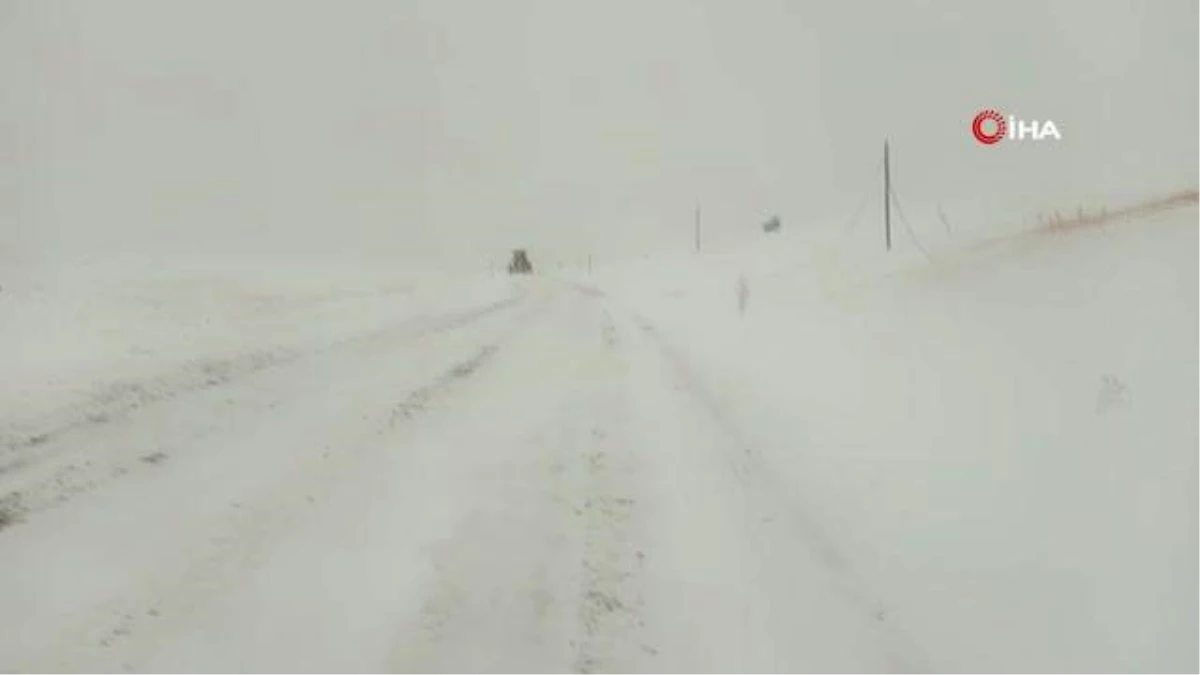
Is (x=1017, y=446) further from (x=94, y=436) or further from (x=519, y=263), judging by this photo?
(x=519, y=263)

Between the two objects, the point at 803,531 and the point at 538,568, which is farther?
→ the point at 803,531

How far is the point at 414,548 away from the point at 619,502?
1313 mm

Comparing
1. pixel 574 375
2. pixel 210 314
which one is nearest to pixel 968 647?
pixel 574 375

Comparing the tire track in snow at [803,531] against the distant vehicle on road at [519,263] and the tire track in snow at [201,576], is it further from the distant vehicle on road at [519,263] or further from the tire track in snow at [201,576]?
the distant vehicle on road at [519,263]

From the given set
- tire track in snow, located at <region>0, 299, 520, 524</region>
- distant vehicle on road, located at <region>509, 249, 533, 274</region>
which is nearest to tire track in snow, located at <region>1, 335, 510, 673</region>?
tire track in snow, located at <region>0, 299, 520, 524</region>

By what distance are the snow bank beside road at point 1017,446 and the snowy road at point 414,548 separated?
1.34 ft

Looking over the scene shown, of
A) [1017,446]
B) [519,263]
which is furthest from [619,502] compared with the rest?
[519,263]

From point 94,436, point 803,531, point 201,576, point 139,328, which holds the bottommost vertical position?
point 803,531

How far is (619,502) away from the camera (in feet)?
17.7

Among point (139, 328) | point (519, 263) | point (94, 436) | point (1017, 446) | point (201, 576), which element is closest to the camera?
point (201, 576)

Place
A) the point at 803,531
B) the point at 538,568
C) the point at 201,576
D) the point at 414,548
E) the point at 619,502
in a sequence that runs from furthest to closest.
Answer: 1. the point at 619,502
2. the point at 803,531
3. the point at 414,548
4. the point at 538,568
5. the point at 201,576

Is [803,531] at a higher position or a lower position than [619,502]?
lower

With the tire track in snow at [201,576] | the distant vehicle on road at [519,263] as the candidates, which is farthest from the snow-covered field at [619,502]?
the distant vehicle on road at [519,263]

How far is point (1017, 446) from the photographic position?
677 centimetres
